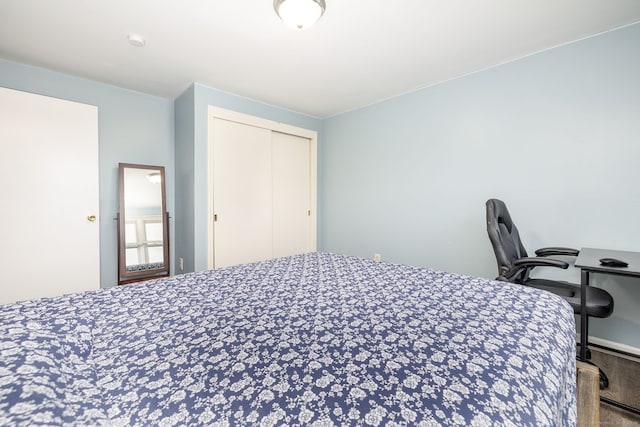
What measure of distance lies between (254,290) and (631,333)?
107 inches

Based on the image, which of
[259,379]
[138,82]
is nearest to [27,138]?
[138,82]

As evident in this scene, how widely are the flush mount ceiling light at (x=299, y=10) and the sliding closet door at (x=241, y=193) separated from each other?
161 centimetres

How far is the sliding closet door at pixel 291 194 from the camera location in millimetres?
3570

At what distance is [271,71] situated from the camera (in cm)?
256

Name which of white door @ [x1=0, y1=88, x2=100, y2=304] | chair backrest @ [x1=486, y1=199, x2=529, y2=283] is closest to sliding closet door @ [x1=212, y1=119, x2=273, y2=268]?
white door @ [x1=0, y1=88, x2=100, y2=304]

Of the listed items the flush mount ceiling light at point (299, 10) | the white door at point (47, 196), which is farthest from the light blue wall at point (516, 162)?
the white door at point (47, 196)

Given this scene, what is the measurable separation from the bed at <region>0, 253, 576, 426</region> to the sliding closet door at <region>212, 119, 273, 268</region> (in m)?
1.81

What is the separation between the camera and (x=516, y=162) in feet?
7.72

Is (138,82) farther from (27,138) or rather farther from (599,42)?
(599,42)

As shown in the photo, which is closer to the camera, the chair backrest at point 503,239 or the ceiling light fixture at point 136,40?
the chair backrest at point 503,239

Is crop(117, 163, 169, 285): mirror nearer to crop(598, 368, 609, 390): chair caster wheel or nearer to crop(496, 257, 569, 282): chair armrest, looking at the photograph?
crop(496, 257, 569, 282): chair armrest

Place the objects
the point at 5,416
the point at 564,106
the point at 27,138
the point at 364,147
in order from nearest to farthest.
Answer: the point at 5,416
the point at 564,106
the point at 27,138
the point at 364,147

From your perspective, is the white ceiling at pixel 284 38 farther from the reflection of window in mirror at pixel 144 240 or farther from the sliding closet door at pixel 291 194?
the reflection of window in mirror at pixel 144 240

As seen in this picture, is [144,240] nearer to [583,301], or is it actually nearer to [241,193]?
[241,193]
